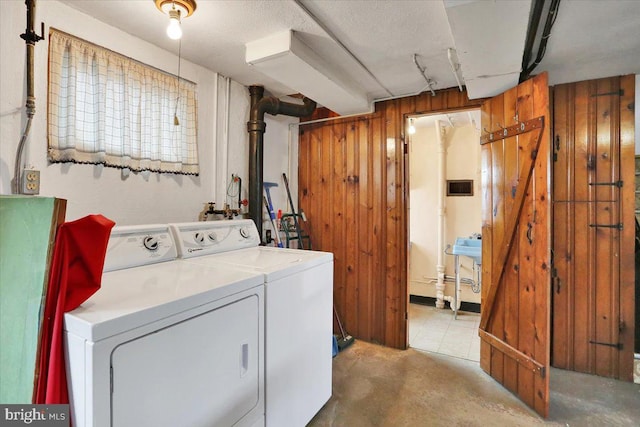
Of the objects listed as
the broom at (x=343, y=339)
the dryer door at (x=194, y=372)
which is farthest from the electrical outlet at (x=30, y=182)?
the broom at (x=343, y=339)

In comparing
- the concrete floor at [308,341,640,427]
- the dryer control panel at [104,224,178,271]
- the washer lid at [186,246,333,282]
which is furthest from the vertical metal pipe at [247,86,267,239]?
the concrete floor at [308,341,640,427]

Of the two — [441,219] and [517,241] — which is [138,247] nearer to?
[517,241]

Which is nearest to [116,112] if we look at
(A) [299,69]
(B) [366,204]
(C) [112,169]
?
(C) [112,169]

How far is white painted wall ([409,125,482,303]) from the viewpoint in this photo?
3980mm

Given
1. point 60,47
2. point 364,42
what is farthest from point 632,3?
point 60,47

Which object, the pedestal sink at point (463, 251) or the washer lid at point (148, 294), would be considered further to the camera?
the pedestal sink at point (463, 251)

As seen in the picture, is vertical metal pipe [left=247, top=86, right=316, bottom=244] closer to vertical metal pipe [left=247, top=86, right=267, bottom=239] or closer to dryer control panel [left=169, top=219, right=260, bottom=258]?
vertical metal pipe [left=247, top=86, right=267, bottom=239]

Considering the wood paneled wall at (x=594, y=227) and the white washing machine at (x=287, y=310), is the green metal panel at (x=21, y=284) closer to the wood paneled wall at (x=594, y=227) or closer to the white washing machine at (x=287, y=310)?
the white washing machine at (x=287, y=310)

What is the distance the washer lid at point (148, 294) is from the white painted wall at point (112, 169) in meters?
0.61

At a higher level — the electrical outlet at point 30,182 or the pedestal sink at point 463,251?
the electrical outlet at point 30,182

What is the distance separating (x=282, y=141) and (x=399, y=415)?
8.59 feet

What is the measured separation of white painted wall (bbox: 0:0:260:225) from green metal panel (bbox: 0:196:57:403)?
0.65 m

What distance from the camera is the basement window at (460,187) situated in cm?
400

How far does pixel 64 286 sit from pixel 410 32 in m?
2.08
